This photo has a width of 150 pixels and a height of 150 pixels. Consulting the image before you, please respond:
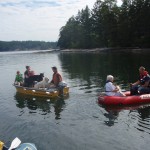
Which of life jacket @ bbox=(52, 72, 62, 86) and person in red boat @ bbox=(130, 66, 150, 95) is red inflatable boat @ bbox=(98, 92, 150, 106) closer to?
person in red boat @ bbox=(130, 66, 150, 95)

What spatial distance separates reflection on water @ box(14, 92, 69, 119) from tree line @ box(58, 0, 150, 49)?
197 feet

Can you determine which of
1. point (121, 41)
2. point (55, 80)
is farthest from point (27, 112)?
point (121, 41)

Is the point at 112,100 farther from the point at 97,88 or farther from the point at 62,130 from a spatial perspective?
the point at 97,88

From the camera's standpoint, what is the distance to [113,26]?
91.1 m

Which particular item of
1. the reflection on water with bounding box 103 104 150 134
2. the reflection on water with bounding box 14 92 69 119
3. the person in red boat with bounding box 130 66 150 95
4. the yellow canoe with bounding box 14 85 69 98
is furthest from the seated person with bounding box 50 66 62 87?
the person in red boat with bounding box 130 66 150 95

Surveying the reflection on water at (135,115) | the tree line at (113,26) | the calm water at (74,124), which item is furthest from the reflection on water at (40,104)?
the tree line at (113,26)

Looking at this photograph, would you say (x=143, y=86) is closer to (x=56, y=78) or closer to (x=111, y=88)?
(x=111, y=88)

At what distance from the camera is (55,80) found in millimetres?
21094

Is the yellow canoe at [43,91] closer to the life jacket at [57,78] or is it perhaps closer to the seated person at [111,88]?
the life jacket at [57,78]

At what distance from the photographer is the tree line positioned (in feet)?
262

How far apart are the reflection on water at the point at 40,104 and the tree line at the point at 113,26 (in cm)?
6012

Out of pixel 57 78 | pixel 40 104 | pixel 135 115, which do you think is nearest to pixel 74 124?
pixel 135 115

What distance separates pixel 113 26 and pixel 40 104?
7458 cm

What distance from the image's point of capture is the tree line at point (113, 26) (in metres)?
80.0
